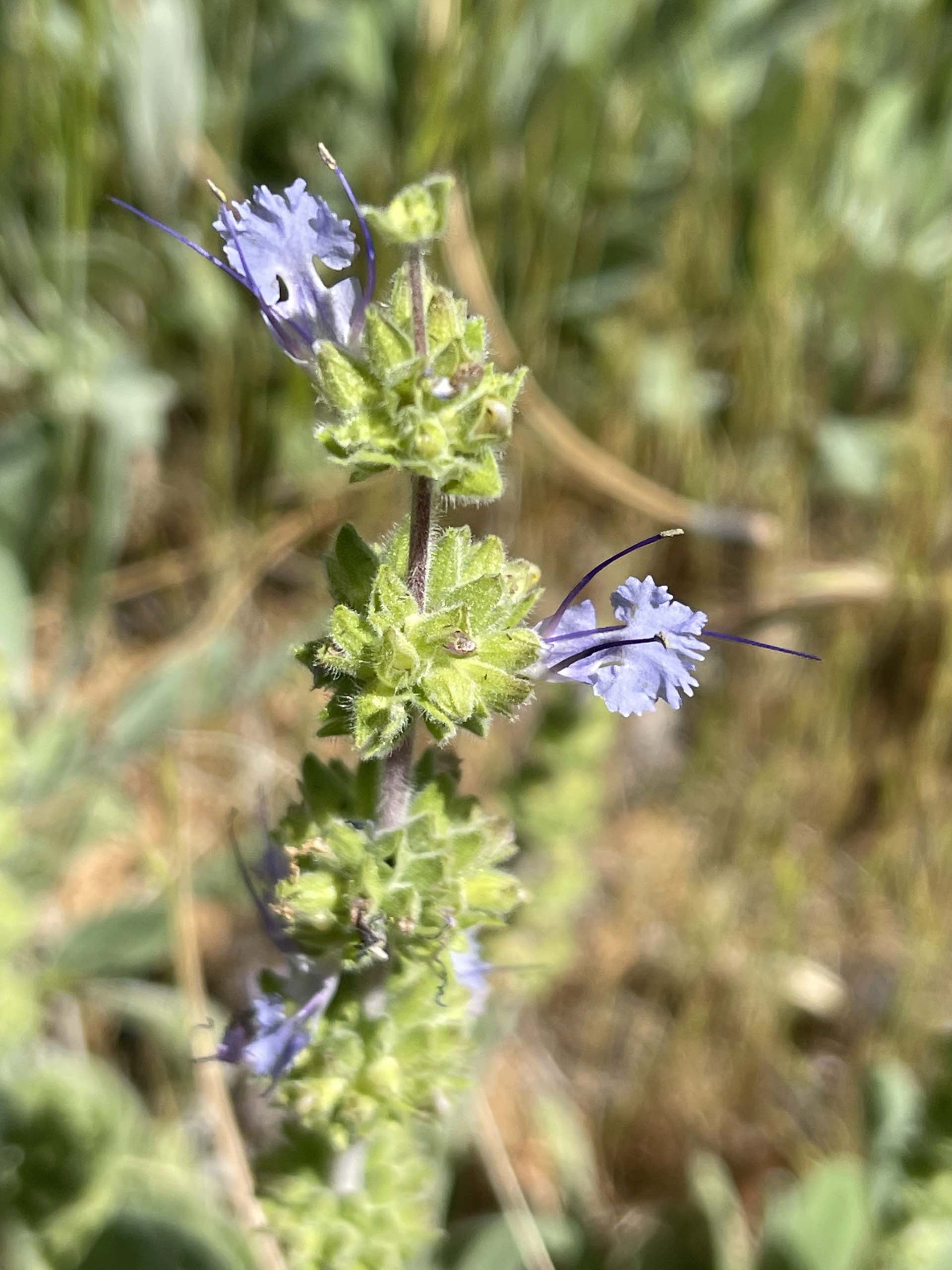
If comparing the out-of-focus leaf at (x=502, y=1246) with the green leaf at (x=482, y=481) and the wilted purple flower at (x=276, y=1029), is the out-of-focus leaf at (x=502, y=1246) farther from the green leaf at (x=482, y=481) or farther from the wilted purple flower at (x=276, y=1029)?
the green leaf at (x=482, y=481)

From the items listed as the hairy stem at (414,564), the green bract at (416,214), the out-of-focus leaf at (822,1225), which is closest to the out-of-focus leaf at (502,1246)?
the out-of-focus leaf at (822,1225)

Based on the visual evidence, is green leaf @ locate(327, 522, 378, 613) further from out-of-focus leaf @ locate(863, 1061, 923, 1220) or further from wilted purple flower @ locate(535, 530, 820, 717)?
out-of-focus leaf @ locate(863, 1061, 923, 1220)

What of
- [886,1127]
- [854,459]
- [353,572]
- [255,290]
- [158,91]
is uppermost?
[158,91]

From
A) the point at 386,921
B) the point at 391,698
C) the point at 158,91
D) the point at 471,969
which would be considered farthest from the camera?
the point at 158,91

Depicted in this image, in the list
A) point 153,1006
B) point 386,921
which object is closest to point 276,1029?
point 386,921

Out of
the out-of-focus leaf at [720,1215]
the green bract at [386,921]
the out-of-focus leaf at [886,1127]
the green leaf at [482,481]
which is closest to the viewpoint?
the green leaf at [482,481]

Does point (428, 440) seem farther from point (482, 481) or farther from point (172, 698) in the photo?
point (172, 698)

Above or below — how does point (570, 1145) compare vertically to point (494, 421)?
below

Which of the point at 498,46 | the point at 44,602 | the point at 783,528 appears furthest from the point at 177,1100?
the point at 498,46

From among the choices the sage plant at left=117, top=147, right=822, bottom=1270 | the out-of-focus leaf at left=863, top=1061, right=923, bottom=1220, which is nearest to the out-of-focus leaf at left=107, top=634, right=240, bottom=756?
the sage plant at left=117, top=147, right=822, bottom=1270
